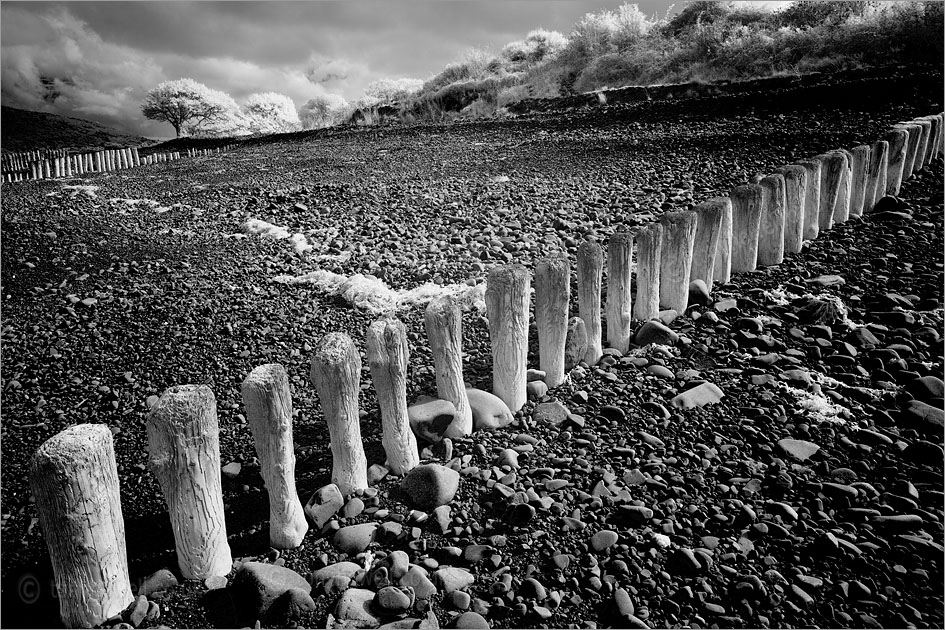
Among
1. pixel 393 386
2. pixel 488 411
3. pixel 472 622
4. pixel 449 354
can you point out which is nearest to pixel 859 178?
pixel 488 411

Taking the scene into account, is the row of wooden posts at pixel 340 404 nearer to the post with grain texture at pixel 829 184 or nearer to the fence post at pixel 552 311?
the fence post at pixel 552 311

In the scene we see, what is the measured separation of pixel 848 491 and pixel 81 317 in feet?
17.3

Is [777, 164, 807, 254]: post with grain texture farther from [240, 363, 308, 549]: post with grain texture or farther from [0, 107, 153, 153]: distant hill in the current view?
[0, 107, 153, 153]: distant hill

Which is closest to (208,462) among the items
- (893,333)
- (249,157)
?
(893,333)

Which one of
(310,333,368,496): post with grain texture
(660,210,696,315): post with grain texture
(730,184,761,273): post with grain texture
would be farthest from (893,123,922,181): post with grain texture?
(310,333,368,496): post with grain texture

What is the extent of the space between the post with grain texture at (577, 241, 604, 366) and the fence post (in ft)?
0.54

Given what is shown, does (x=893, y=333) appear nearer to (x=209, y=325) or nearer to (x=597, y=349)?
(x=597, y=349)

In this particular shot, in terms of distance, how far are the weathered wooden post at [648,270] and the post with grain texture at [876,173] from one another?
11.5ft

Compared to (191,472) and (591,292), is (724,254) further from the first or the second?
(191,472)

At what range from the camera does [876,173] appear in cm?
607

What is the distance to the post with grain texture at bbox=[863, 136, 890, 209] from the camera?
5.99 metres

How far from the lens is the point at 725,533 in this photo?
2.37m

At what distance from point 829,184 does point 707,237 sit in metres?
1.97

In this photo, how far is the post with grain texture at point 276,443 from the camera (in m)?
2.26
